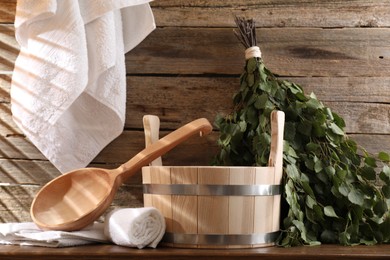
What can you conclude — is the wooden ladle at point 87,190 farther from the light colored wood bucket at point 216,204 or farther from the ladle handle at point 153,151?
the light colored wood bucket at point 216,204

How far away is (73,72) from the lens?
156 cm

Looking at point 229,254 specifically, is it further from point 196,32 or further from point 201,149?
point 196,32

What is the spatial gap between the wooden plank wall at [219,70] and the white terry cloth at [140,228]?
399mm

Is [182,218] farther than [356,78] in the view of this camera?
No

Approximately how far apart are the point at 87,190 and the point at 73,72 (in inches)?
11.8

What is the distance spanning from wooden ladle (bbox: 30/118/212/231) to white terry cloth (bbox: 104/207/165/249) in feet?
0.32

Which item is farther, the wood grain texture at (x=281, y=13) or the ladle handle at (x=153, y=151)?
the wood grain texture at (x=281, y=13)

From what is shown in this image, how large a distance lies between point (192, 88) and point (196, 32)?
0.16m

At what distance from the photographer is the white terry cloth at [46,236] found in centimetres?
137

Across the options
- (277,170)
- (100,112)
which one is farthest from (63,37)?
(277,170)

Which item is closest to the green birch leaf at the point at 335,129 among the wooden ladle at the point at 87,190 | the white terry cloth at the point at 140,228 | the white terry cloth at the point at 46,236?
the wooden ladle at the point at 87,190

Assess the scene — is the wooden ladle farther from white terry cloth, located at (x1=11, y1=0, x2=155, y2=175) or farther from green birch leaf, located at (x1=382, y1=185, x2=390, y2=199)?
green birch leaf, located at (x1=382, y1=185, x2=390, y2=199)

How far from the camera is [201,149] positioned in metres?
1.77

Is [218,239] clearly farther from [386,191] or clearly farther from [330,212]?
[386,191]
